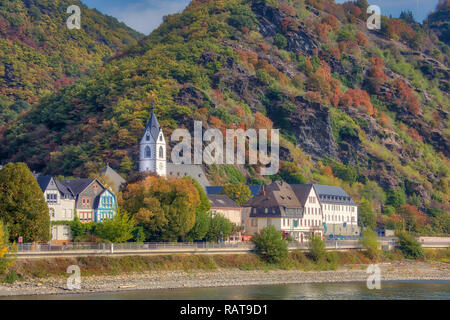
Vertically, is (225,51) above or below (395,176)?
above

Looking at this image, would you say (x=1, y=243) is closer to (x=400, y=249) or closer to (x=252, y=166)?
(x=400, y=249)

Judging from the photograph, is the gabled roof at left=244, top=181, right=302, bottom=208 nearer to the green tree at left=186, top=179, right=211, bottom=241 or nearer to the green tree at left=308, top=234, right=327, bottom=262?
the green tree at left=308, top=234, right=327, bottom=262

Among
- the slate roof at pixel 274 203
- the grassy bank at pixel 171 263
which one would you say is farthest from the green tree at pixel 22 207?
the slate roof at pixel 274 203

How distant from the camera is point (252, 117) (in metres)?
164

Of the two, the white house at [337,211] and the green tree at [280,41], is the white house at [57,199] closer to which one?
the white house at [337,211]

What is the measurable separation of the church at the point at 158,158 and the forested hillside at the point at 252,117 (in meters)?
3.47

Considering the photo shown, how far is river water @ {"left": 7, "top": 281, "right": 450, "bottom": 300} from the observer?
6494 cm

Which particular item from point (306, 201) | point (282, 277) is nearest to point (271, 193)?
point (306, 201)

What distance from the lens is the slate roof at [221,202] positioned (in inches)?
4218

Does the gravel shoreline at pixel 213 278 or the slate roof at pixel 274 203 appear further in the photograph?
the slate roof at pixel 274 203

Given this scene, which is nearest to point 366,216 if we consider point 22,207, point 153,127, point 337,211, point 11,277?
point 337,211

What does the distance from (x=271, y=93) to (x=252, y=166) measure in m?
30.9

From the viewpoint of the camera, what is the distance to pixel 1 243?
66312mm

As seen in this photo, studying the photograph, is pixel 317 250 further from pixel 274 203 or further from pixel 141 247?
pixel 141 247
